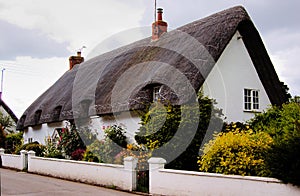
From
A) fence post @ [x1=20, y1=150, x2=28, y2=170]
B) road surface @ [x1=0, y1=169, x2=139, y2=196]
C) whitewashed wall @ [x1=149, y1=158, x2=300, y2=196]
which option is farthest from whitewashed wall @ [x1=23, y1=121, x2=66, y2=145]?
whitewashed wall @ [x1=149, y1=158, x2=300, y2=196]

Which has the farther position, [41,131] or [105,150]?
[41,131]

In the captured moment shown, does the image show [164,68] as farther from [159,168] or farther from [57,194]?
[57,194]

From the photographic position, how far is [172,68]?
16734mm

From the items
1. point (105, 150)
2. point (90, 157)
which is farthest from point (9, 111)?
point (105, 150)

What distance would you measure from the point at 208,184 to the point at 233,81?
7.58 metres

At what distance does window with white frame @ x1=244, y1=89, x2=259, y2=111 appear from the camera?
17.6 m

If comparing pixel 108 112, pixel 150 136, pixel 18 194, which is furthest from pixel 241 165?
pixel 108 112

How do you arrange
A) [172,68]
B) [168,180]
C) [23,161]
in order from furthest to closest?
[23,161]
[172,68]
[168,180]

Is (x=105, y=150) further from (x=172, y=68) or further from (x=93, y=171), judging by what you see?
→ (x=172, y=68)

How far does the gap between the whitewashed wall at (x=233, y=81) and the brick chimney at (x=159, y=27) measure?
22.5ft

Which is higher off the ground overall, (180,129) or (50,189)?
(180,129)

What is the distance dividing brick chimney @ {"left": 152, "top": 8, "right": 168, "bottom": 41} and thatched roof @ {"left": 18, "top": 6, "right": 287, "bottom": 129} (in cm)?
63

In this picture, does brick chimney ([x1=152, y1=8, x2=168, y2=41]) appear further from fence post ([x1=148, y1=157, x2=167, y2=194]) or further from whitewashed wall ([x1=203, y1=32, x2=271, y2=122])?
fence post ([x1=148, y1=157, x2=167, y2=194])

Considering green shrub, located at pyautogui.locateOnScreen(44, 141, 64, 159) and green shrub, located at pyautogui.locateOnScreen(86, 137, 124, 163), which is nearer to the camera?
green shrub, located at pyautogui.locateOnScreen(86, 137, 124, 163)
